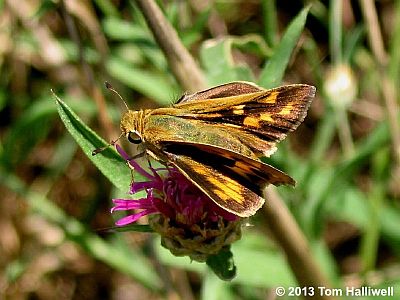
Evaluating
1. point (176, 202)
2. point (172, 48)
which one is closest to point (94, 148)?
point (176, 202)

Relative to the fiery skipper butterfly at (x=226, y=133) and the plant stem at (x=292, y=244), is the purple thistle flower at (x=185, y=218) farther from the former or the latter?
the plant stem at (x=292, y=244)

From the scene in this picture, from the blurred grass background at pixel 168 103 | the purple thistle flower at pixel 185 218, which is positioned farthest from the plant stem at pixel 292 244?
the purple thistle flower at pixel 185 218

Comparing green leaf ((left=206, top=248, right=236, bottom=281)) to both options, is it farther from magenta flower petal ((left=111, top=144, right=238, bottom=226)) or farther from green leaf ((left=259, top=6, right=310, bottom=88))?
green leaf ((left=259, top=6, right=310, bottom=88))

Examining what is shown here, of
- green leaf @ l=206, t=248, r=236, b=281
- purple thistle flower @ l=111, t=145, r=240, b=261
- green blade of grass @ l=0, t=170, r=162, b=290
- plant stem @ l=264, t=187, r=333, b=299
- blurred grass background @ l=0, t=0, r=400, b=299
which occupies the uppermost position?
blurred grass background @ l=0, t=0, r=400, b=299

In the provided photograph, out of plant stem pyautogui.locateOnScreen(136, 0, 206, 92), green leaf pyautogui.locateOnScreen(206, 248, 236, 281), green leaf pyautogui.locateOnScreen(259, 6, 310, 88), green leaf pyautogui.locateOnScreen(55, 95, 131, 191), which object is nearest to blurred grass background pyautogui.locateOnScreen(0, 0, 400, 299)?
green leaf pyautogui.locateOnScreen(259, 6, 310, 88)

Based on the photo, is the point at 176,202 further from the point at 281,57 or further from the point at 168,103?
the point at 168,103

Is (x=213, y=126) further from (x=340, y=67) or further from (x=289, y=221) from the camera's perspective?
(x=340, y=67)

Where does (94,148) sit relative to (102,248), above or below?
below
